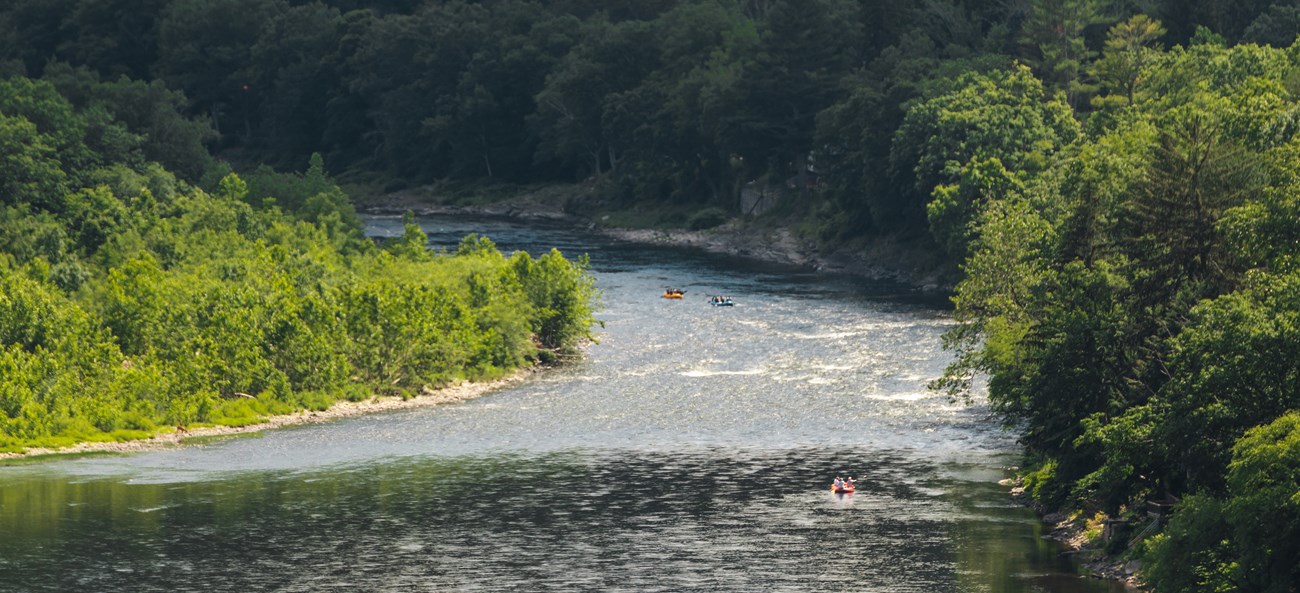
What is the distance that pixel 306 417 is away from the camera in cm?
11525

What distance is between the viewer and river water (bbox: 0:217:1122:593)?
77.0 metres

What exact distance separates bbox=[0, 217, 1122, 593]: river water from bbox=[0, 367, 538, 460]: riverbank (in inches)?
83.1

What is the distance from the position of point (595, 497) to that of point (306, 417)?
30.2 m

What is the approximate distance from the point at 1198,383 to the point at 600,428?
52.9 metres

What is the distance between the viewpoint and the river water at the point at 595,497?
3031 inches

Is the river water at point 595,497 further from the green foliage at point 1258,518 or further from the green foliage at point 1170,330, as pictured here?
the green foliage at point 1258,518

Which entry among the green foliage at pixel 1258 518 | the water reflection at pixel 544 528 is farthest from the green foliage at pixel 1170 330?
the water reflection at pixel 544 528

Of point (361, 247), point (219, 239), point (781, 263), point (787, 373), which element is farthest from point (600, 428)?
point (781, 263)

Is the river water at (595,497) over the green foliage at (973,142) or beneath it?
beneath

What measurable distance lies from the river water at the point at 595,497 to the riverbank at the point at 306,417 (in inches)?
83.1

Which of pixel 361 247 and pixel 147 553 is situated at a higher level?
pixel 361 247

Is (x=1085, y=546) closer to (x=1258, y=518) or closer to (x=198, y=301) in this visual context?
(x=1258, y=518)

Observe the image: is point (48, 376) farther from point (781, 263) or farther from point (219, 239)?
point (781, 263)

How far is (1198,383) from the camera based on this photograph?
63.8 metres
